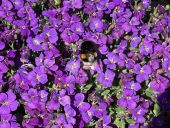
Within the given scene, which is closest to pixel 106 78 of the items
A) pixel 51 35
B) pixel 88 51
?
pixel 88 51

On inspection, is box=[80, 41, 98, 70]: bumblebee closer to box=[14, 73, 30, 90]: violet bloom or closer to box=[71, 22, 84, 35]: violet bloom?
box=[71, 22, 84, 35]: violet bloom

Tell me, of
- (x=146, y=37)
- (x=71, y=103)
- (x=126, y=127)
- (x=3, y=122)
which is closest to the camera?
(x=3, y=122)

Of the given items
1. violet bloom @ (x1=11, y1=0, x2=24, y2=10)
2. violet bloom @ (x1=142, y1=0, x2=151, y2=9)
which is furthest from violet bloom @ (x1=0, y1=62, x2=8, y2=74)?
violet bloom @ (x1=142, y1=0, x2=151, y2=9)

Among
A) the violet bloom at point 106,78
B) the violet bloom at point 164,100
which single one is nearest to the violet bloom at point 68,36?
the violet bloom at point 106,78

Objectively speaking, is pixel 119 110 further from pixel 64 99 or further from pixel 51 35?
pixel 51 35

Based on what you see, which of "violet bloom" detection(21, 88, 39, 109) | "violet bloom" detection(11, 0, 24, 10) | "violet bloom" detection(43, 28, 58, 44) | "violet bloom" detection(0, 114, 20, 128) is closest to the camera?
"violet bloom" detection(0, 114, 20, 128)

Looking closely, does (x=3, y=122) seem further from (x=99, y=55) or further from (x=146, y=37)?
(x=146, y=37)

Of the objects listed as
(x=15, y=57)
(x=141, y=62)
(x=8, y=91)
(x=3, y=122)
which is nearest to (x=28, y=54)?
(x=15, y=57)
